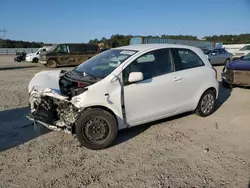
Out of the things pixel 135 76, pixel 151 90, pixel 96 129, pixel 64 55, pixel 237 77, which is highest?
pixel 64 55

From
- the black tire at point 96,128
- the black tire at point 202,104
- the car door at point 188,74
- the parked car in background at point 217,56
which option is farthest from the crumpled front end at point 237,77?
the parked car in background at point 217,56

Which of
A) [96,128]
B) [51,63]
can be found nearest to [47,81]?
[96,128]

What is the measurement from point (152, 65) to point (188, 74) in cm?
89

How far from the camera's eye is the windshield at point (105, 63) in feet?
14.0

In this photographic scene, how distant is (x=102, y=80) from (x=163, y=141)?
4.96ft

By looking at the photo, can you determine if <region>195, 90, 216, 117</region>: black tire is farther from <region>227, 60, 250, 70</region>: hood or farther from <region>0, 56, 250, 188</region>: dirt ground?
<region>227, 60, 250, 70</region>: hood

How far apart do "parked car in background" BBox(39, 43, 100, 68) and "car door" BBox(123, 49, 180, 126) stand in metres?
14.7

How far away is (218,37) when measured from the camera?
6091 cm

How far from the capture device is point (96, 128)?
13.0 feet

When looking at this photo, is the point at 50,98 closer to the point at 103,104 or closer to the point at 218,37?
the point at 103,104

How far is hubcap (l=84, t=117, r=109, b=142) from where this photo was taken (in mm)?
3910

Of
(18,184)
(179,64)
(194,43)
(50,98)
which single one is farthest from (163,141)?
(194,43)

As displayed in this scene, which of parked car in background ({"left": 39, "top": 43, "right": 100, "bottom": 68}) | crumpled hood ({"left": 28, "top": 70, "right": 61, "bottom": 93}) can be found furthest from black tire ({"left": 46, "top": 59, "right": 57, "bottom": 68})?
crumpled hood ({"left": 28, "top": 70, "right": 61, "bottom": 93})

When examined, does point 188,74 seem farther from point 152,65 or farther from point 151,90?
point 151,90
